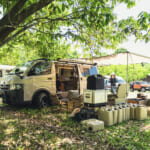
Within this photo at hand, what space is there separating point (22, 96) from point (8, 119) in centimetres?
123

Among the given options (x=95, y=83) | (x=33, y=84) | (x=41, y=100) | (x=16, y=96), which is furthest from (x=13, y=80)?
(x=95, y=83)

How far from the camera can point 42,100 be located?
747 centimetres

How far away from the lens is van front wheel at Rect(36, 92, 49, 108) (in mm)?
7230

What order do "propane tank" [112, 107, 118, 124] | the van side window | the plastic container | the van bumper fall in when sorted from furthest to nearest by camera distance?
the van side window, the van bumper, the plastic container, "propane tank" [112, 107, 118, 124]

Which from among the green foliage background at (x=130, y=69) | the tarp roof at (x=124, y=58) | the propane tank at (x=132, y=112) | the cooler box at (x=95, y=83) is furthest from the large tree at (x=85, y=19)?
the propane tank at (x=132, y=112)

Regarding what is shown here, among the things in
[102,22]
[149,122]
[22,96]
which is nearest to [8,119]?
[22,96]

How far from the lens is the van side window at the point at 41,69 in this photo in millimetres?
7375

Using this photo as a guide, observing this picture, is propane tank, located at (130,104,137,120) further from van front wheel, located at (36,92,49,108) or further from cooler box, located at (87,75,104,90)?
van front wheel, located at (36,92,49,108)

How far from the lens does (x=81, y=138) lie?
432 centimetres

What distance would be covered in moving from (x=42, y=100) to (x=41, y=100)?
147mm

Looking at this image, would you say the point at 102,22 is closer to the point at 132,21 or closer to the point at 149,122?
the point at 132,21

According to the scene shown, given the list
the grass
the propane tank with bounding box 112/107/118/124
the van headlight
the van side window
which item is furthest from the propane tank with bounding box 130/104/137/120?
the van headlight

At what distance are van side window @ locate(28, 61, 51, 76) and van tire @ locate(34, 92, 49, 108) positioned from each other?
3.20 feet

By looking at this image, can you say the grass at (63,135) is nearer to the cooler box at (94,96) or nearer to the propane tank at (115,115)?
the propane tank at (115,115)
